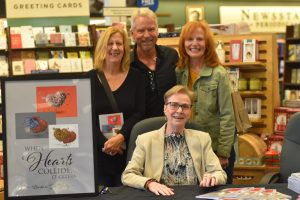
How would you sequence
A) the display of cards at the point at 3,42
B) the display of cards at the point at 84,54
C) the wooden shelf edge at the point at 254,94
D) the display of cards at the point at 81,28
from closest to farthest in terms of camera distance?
the wooden shelf edge at the point at 254,94 < the display of cards at the point at 3,42 < the display of cards at the point at 81,28 < the display of cards at the point at 84,54

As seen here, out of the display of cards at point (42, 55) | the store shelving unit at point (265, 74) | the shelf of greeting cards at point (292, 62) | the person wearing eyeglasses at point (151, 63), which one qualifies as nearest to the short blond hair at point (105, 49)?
the person wearing eyeglasses at point (151, 63)

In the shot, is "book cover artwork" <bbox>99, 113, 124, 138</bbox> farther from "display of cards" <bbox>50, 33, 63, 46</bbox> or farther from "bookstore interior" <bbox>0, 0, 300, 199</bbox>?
"display of cards" <bbox>50, 33, 63, 46</bbox>

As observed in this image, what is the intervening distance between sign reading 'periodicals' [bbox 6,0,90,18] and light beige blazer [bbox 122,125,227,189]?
4.88m

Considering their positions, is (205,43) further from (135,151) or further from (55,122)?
(55,122)

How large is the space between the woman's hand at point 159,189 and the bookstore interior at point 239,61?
87 cm

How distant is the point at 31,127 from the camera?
2.57 meters

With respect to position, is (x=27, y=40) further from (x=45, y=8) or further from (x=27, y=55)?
(x=45, y=8)

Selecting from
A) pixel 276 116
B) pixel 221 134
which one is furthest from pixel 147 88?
pixel 276 116

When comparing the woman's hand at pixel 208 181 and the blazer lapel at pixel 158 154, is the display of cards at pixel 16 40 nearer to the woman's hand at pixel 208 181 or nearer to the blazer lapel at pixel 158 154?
the blazer lapel at pixel 158 154

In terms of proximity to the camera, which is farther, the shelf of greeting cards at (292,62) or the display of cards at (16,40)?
the shelf of greeting cards at (292,62)

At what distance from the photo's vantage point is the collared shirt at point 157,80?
3.46 metres

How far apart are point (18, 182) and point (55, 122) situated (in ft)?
1.14

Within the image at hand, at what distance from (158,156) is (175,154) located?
10 centimetres

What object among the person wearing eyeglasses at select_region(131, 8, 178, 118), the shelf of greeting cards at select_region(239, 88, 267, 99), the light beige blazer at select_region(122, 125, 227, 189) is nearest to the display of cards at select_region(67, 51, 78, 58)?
the shelf of greeting cards at select_region(239, 88, 267, 99)
